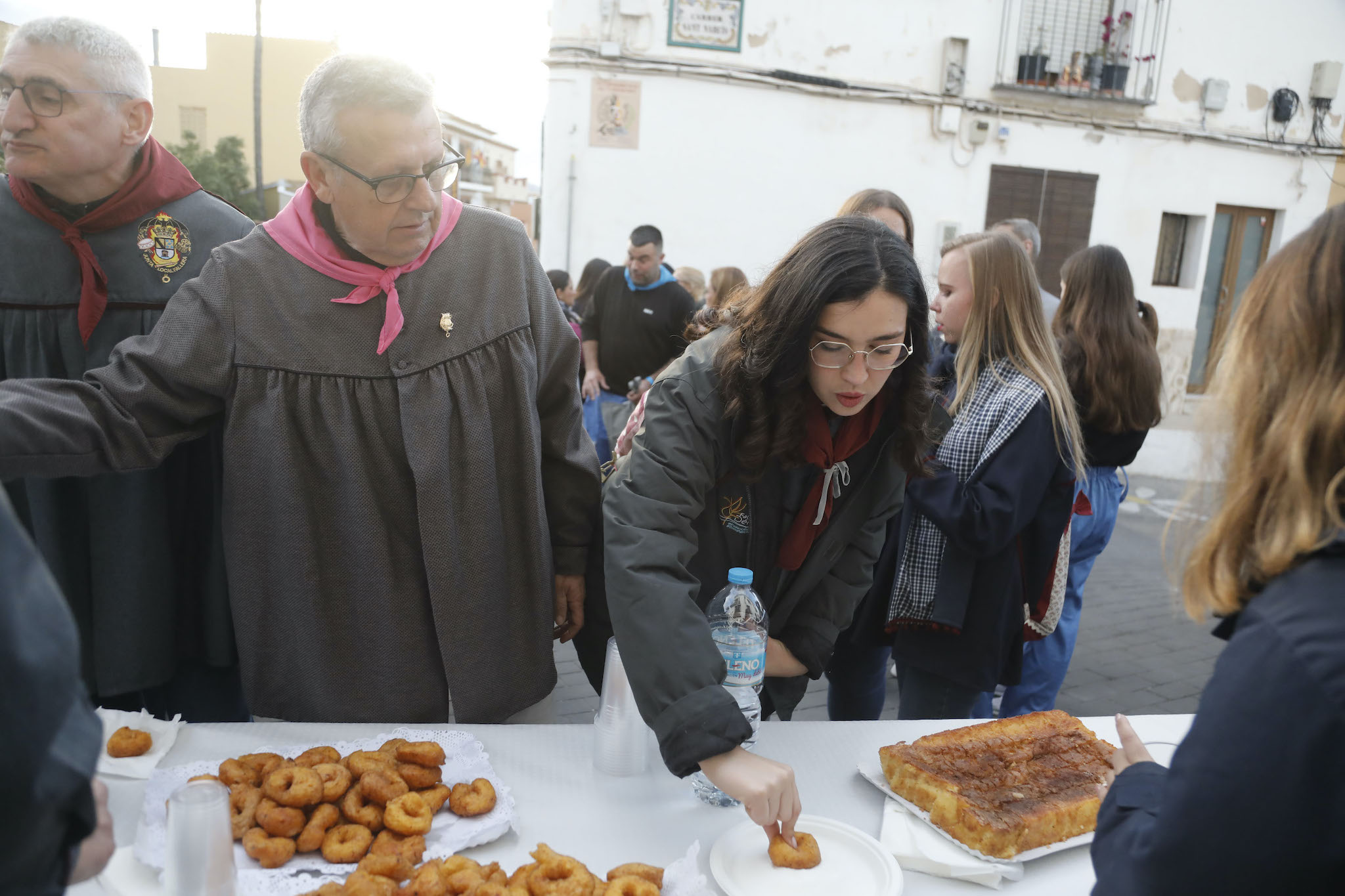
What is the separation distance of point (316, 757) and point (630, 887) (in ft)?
1.89

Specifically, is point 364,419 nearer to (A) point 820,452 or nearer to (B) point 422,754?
(B) point 422,754

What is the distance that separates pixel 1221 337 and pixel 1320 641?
473 mm

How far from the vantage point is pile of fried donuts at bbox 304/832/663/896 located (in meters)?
1.18

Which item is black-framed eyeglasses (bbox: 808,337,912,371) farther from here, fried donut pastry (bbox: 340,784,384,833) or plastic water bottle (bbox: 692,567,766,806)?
fried donut pastry (bbox: 340,784,384,833)

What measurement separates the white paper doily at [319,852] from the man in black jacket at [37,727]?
1.49 ft

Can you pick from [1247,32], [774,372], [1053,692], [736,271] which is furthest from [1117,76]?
[774,372]

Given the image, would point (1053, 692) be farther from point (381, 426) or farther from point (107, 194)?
point (107, 194)

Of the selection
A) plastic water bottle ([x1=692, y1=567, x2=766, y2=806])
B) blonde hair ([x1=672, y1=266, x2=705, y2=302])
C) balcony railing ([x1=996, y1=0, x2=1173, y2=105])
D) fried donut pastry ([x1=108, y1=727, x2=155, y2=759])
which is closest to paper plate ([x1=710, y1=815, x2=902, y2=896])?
plastic water bottle ([x1=692, y1=567, x2=766, y2=806])

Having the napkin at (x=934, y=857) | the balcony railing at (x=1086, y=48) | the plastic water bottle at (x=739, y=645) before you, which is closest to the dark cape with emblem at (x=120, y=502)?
the plastic water bottle at (x=739, y=645)

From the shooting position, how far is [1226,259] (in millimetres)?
11633

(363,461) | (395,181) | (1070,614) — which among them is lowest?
(1070,614)

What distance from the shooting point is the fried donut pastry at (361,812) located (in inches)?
52.9

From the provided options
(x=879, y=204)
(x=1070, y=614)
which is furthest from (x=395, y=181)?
(x=1070, y=614)

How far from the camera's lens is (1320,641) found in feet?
2.53
